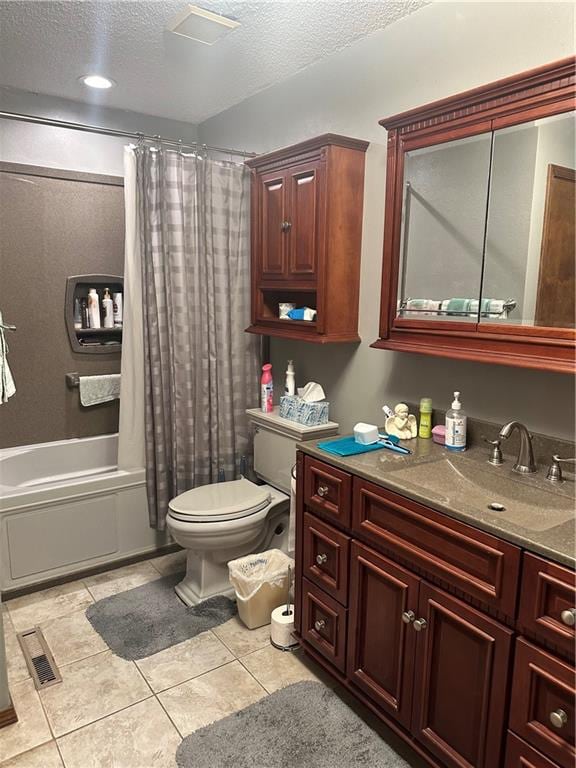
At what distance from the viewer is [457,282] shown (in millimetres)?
1951

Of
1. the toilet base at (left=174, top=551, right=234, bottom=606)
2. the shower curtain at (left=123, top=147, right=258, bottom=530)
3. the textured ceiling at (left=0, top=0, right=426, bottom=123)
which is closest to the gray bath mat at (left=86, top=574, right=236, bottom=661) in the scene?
the toilet base at (left=174, top=551, right=234, bottom=606)

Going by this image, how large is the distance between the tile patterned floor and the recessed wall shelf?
1511 mm

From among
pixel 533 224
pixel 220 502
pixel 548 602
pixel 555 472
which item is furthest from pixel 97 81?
pixel 548 602

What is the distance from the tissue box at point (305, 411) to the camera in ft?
8.41

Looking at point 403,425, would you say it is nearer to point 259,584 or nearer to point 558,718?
point 259,584

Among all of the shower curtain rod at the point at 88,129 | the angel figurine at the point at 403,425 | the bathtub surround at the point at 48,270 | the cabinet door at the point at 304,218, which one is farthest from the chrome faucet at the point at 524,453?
the bathtub surround at the point at 48,270

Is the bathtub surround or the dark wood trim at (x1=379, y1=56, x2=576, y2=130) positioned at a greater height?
the dark wood trim at (x1=379, y1=56, x2=576, y2=130)

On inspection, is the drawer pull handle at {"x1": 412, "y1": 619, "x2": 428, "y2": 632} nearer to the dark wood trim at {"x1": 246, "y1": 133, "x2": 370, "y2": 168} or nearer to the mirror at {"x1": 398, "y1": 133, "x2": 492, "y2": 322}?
the mirror at {"x1": 398, "y1": 133, "x2": 492, "y2": 322}

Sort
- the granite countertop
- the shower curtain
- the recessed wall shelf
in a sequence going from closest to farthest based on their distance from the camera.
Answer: the granite countertop < the shower curtain < the recessed wall shelf

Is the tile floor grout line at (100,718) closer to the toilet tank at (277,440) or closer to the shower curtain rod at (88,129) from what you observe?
the toilet tank at (277,440)

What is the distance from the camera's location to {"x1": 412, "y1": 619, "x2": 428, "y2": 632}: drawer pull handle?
1.55m

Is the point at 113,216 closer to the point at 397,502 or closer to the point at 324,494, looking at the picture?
the point at 324,494

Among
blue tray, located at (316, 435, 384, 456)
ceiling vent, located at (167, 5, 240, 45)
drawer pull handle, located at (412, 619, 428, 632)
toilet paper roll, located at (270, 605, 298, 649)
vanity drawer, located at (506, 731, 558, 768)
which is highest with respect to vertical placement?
ceiling vent, located at (167, 5, 240, 45)

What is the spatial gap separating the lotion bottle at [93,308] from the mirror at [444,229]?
2070mm
